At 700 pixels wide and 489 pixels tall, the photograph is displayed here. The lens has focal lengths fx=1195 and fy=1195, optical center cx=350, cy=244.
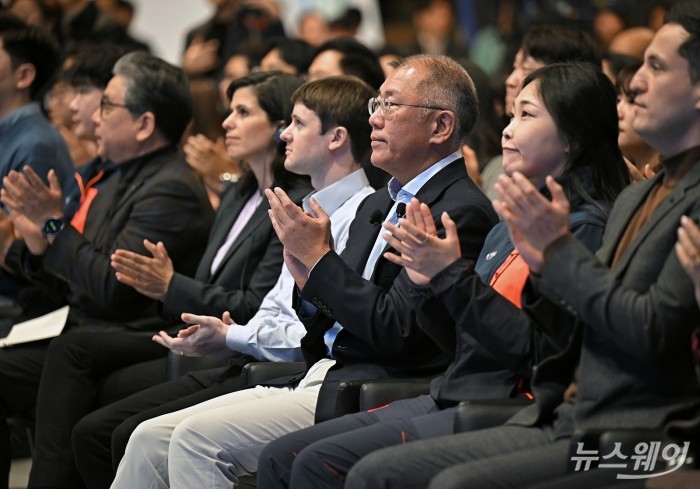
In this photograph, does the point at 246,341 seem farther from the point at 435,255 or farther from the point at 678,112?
the point at 678,112

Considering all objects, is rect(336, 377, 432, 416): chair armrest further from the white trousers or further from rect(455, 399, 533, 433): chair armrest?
rect(455, 399, 533, 433): chair armrest

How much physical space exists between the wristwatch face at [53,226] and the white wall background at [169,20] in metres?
6.45

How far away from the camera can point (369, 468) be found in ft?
8.83

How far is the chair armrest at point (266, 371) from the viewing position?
12.0 feet

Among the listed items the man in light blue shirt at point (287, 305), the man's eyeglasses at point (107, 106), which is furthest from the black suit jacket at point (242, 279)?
the man's eyeglasses at point (107, 106)

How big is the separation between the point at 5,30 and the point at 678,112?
3.91m

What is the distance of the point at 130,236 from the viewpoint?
448 centimetres

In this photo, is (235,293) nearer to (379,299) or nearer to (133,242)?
(133,242)

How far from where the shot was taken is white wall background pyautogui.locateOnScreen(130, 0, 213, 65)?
1085 centimetres

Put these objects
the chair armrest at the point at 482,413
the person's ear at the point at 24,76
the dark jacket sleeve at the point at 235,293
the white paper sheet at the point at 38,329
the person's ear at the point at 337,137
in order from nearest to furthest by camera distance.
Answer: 1. the chair armrest at the point at 482,413
2. the person's ear at the point at 337,137
3. the dark jacket sleeve at the point at 235,293
4. the white paper sheet at the point at 38,329
5. the person's ear at the point at 24,76

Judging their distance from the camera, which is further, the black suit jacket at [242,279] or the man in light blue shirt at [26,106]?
the man in light blue shirt at [26,106]

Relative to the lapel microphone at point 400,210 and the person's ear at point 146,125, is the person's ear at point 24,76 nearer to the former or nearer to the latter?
the person's ear at point 146,125

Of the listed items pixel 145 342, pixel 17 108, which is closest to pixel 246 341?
pixel 145 342

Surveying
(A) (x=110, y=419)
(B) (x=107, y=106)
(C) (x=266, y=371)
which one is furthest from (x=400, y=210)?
(B) (x=107, y=106)
